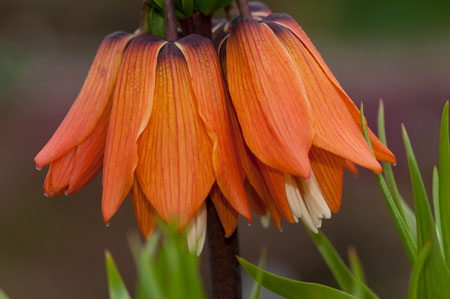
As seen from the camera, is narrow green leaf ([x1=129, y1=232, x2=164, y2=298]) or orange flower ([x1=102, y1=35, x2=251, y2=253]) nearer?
narrow green leaf ([x1=129, y1=232, x2=164, y2=298])

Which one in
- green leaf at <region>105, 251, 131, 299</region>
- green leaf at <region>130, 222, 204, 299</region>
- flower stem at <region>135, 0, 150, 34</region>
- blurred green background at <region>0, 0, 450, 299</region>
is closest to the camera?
green leaf at <region>130, 222, 204, 299</region>

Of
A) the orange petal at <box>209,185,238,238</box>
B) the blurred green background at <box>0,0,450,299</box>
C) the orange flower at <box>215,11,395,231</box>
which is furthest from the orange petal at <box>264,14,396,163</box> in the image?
the blurred green background at <box>0,0,450,299</box>

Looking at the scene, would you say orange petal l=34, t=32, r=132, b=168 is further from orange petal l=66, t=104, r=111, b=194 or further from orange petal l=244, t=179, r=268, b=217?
orange petal l=244, t=179, r=268, b=217

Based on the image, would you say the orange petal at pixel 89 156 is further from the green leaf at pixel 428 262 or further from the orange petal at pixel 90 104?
the green leaf at pixel 428 262

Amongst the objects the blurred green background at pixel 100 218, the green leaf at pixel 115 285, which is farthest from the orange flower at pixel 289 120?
the blurred green background at pixel 100 218

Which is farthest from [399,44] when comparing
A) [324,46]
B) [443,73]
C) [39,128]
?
[39,128]
